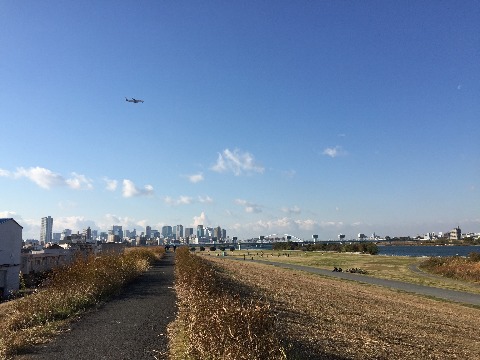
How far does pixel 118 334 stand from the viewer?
560 inches

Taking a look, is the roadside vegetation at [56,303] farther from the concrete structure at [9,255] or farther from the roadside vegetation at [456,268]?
the roadside vegetation at [456,268]

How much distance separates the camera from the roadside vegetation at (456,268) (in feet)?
178

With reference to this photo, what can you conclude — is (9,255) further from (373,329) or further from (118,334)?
(373,329)

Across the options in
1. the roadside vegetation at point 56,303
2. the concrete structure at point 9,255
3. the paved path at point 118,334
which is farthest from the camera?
the concrete structure at point 9,255

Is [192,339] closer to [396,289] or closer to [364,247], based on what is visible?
[396,289]

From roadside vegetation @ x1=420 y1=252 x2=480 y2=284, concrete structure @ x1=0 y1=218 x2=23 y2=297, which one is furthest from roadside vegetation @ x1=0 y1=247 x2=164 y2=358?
roadside vegetation @ x1=420 y1=252 x2=480 y2=284

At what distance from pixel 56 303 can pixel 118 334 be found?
5.39 m

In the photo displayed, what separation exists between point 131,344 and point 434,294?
33.9m

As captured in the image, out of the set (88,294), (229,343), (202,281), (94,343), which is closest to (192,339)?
(229,343)

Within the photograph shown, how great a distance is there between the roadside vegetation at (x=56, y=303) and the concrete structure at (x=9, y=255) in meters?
20.1

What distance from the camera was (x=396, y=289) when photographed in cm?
4084

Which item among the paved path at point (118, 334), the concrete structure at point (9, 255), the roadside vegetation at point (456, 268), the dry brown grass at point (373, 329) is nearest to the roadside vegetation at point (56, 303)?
the paved path at point (118, 334)

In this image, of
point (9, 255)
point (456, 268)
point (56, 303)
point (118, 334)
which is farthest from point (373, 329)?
point (456, 268)

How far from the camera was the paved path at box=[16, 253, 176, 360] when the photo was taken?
11727 millimetres
